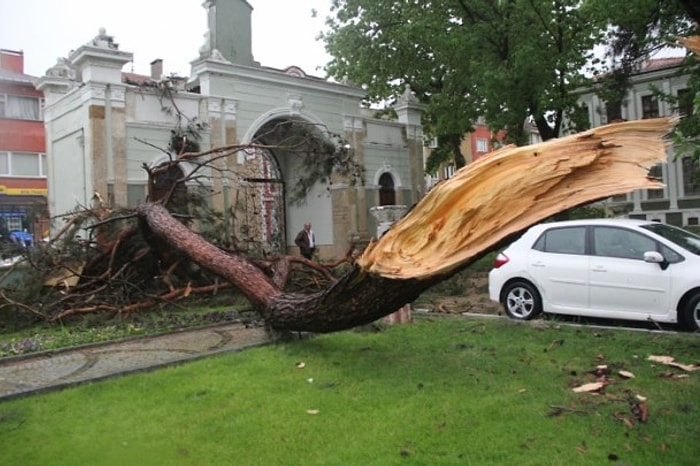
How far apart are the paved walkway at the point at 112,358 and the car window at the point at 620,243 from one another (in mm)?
4816

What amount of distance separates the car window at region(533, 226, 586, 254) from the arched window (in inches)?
532

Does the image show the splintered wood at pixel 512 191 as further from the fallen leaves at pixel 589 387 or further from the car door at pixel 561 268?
the car door at pixel 561 268

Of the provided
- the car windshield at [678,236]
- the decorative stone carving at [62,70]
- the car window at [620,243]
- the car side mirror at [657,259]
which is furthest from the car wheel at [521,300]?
the decorative stone carving at [62,70]

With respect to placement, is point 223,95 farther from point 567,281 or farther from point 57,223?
point 567,281

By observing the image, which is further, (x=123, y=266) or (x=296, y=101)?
Result: (x=296, y=101)

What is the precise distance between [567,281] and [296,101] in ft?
43.4

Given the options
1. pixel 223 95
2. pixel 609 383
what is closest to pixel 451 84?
pixel 223 95

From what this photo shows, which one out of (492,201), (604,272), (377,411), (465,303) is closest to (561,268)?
(604,272)

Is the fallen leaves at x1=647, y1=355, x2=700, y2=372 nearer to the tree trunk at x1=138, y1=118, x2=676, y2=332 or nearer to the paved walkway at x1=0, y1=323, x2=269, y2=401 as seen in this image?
the tree trunk at x1=138, y1=118, x2=676, y2=332

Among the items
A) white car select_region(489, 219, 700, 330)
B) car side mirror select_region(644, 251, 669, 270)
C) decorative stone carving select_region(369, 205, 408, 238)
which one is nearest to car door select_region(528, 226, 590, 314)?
white car select_region(489, 219, 700, 330)

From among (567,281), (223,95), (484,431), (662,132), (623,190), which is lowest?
(484,431)

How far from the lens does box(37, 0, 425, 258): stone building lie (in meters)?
15.7

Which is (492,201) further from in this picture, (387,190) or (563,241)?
(387,190)

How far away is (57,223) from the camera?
14.0 meters
